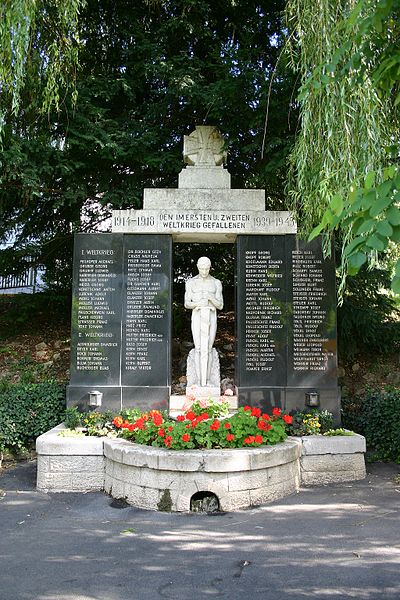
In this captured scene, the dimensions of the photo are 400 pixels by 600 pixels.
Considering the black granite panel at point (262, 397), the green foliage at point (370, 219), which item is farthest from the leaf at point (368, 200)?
the black granite panel at point (262, 397)

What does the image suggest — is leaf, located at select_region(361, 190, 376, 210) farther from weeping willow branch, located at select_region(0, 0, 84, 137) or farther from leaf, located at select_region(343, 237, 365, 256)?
weeping willow branch, located at select_region(0, 0, 84, 137)

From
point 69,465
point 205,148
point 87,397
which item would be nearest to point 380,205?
point 69,465

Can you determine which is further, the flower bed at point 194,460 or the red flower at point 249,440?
the red flower at point 249,440

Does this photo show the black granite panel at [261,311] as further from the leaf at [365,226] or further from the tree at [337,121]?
the leaf at [365,226]

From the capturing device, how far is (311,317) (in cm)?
763

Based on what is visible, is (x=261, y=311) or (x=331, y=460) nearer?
(x=331, y=460)

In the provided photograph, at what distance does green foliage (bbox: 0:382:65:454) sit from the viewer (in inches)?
285

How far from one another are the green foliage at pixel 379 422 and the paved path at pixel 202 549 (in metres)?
1.33

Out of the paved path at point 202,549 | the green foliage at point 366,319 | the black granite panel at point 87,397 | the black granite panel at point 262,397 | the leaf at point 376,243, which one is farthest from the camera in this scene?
the green foliage at point 366,319

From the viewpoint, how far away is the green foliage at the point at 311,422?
6.80 meters

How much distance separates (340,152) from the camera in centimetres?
596

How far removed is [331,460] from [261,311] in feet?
7.88

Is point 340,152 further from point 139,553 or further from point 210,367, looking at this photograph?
point 139,553

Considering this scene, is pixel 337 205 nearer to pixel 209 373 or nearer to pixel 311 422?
pixel 311 422
